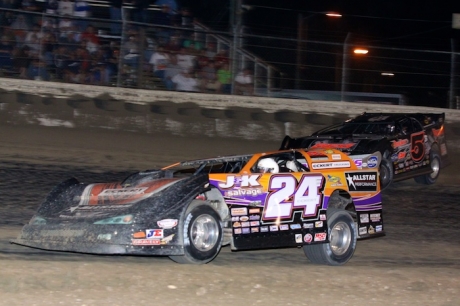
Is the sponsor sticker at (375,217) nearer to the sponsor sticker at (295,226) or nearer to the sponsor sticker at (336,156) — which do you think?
the sponsor sticker at (336,156)

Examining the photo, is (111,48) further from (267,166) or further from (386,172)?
(267,166)

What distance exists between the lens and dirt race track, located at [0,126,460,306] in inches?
243

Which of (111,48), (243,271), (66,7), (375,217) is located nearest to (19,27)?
(66,7)

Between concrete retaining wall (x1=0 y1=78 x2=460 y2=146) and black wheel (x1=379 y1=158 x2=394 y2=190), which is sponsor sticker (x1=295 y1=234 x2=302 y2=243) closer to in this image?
black wheel (x1=379 y1=158 x2=394 y2=190)

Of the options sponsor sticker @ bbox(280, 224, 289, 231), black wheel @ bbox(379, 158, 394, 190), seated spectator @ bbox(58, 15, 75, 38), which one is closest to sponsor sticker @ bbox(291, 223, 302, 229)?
sponsor sticker @ bbox(280, 224, 289, 231)

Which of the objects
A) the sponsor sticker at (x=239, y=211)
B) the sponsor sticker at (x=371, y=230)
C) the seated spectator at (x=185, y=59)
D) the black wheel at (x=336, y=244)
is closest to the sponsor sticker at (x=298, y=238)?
the black wheel at (x=336, y=244)

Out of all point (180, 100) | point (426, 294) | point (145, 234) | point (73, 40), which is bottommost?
point (426, 294)

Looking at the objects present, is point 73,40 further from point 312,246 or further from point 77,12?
point 312,246

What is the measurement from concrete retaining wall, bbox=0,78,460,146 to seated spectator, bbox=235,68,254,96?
0.52 feet

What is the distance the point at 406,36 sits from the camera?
22422 millimetres

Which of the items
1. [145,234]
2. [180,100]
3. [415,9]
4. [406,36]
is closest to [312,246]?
[145,234]

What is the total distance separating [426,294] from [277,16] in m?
13.1

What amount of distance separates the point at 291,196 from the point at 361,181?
4.15 ft

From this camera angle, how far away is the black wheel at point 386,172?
1230cm
